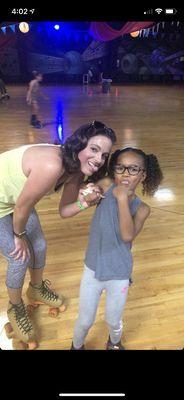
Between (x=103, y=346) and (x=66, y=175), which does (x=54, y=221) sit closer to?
(x=103, y=346)

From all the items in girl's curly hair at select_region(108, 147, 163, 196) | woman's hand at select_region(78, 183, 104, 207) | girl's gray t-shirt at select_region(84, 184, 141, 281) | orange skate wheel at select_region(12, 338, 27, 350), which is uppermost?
girl's curly hair at select_region(108, 147, 163, 196)

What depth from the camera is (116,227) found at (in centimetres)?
113

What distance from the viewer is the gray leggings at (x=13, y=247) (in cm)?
132

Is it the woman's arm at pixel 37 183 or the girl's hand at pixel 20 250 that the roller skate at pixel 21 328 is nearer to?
the girl's hand at pixel 20 250

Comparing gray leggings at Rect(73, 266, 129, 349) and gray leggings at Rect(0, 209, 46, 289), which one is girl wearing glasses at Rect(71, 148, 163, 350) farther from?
gray leggings at Rect(0, 209, 46, 289)

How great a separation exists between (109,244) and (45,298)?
703 mm

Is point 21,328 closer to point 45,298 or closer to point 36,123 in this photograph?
point 45,298

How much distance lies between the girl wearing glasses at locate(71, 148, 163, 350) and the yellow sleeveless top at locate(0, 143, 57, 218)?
0.74 ft

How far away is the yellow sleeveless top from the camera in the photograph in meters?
1.19

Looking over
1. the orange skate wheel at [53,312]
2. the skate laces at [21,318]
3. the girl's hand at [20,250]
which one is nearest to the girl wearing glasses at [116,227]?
the girl's hand at [20,250]
